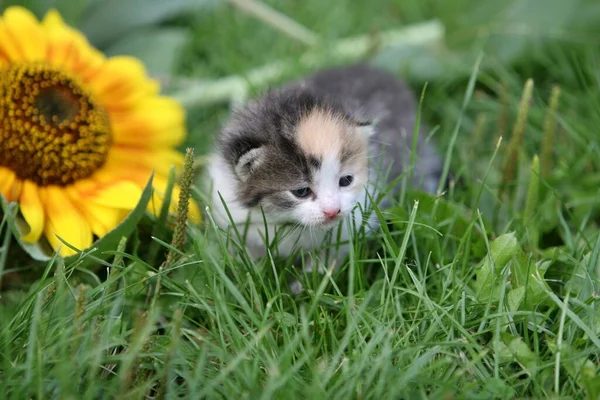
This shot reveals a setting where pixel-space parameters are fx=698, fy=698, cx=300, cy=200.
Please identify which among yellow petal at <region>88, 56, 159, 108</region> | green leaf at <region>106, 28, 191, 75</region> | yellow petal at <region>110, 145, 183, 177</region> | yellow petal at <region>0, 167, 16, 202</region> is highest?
green leaf at <region>106, 28, 191, 75</region>

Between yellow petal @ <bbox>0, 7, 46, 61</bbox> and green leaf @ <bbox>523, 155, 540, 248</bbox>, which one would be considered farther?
yellow petal @ <bbox>0, 7, 46, 61</bbox>

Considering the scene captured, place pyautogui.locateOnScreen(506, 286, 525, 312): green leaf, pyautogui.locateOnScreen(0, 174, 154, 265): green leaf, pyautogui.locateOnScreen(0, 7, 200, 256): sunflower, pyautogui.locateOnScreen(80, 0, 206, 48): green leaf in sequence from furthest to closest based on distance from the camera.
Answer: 1. pyautogui.locateOnScreen(80, 0, 206, 48): green leaf
2. pyautogui.locateOnScreen(0, 7, 200, 256): sunflower
3. pyautogui.locateOnScreen(0, 174, 154, 265): green leaf
4. pyautogui.locateOnScreen(506, 286, 525, 312): green leaf

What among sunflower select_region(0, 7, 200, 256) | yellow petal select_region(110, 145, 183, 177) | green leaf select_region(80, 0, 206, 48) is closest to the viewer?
sunflower select_region(0, 7, 200, 256)

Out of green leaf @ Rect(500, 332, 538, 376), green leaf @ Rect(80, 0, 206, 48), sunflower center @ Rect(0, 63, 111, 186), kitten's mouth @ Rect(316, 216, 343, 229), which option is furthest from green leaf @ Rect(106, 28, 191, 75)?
green leaf @ Rect(500, 332, 538, 376)

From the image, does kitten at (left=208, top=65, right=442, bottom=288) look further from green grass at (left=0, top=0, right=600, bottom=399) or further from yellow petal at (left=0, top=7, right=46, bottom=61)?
yellow petal at (left=0, top=7, right=46, bottom=61)

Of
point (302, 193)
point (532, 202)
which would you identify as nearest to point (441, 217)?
point (532, 202)

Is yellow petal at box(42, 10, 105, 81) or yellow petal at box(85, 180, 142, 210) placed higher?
yellow petal at box(42, 10, 105, 81)

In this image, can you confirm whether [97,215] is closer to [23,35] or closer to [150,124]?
[150,124]

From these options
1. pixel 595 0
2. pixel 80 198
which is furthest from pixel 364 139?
pixel 595 0

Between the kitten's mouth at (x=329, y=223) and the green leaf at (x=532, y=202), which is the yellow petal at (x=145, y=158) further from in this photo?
the green leaf at (x=532, y=202)
